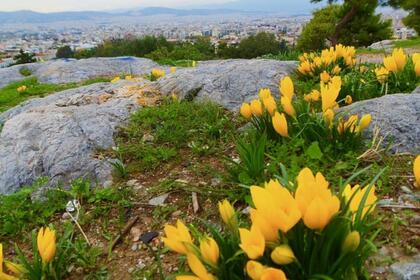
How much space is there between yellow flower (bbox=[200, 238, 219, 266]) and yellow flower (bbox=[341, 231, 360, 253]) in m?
0.46

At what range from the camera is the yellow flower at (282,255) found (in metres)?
1.40

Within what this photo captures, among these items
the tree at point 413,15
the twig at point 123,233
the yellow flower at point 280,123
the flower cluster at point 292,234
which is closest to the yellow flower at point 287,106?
the yellow flower at point 280,123

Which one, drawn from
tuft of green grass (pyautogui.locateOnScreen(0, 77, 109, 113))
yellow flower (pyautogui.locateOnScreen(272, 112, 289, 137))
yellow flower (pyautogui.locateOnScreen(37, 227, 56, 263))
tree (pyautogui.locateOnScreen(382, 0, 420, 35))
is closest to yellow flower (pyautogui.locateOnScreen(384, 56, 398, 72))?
yellow flower (pyautogui.locateOnScreen(272, 112, 289, 137))

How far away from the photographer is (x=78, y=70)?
45.8 feet

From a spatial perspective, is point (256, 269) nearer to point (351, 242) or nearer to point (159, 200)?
point (351, 242)

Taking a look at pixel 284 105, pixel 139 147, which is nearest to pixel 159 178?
pixel 139 147

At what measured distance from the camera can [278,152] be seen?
2.95 metres

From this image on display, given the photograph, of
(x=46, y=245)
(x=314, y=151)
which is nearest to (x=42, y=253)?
(x=46, y=245)

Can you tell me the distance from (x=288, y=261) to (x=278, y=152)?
1574 mm

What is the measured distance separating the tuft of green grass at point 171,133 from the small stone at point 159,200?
524mm

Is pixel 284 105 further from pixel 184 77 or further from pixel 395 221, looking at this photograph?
pixel 184 77

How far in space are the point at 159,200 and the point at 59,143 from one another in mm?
1459

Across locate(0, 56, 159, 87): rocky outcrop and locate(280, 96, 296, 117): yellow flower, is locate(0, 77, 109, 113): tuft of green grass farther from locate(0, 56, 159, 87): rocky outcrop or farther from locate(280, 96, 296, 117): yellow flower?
locate(280, 96, 296, 117): yellow flower

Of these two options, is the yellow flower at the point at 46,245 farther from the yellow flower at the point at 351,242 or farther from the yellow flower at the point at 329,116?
the yellow flower at the point at 329,116
